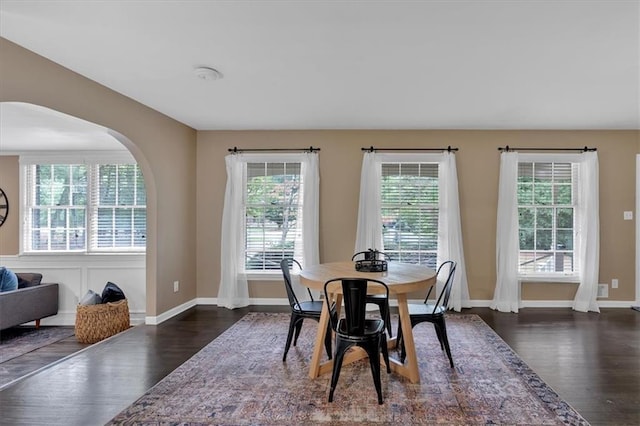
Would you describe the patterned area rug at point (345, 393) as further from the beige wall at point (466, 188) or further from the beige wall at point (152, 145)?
the beige wall at point (466, 188)

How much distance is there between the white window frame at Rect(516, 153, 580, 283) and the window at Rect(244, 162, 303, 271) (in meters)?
3.10

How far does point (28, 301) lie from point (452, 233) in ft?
18.7

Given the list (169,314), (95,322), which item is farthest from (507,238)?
(95,322)

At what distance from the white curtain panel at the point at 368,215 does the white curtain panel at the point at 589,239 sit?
2698 mm

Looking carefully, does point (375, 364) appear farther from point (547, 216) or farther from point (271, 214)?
point (547, 216)

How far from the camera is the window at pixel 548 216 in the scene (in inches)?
189

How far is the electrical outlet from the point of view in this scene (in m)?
4.73

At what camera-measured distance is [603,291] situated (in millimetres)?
4730

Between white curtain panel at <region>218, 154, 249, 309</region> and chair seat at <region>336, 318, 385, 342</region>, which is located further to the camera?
white curtain panel at <region>218, 154, 249, 309</region>

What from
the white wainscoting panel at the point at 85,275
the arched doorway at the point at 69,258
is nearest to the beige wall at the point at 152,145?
the arched doorway at the point at 69,258

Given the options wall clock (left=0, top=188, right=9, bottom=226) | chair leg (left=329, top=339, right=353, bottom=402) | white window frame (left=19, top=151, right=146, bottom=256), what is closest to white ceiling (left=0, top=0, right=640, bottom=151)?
white window frame (left=19, top=151, right=146, bottom=256)

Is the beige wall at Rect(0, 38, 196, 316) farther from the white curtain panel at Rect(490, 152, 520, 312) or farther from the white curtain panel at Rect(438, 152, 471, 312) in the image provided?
the white curtain panel at Rect(490, 152, 520, 312)

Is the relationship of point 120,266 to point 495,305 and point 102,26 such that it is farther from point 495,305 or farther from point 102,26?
point 495,305

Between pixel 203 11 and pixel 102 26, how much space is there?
72 cm
